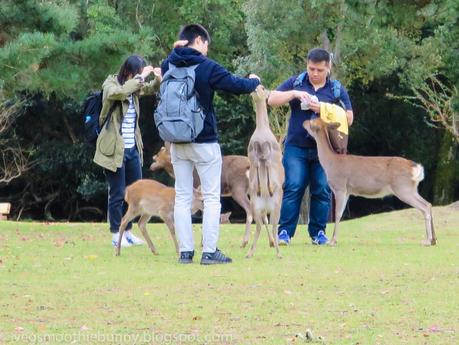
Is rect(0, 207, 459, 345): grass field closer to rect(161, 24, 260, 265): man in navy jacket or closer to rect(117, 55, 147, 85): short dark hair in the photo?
rect(161, 24, 260, 265): man in navy jacket

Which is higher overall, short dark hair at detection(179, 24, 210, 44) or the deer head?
short dark hair at detection(179, 24, 210, 44)

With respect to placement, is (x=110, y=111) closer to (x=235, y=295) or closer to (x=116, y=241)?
(x=116, y=241)

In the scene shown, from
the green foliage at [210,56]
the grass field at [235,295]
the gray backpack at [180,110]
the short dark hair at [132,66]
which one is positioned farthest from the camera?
the green foliage at [210,56]

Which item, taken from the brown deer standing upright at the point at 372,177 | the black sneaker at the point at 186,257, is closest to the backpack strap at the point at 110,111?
the brown deer standing upright at the point at 372,177

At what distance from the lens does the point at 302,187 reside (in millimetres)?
13328

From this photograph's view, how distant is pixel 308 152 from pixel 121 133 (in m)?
2.18

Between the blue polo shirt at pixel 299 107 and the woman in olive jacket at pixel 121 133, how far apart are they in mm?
1658

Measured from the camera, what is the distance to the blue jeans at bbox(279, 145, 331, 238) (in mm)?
13305

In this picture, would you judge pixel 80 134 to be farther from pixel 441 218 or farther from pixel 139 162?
pixel 139 162

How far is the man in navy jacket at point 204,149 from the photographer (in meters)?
10.6

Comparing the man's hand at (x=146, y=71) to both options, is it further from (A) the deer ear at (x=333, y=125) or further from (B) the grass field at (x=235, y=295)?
(A) the deer ear at (x=333, y=125)

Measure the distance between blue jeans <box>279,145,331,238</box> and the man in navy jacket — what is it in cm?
251

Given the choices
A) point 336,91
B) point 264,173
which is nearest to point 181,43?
point 264,173

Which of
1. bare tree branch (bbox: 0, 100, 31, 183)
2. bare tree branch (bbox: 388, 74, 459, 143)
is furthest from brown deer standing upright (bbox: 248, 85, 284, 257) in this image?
bare tree branch (bbox: 0, 100, 31, 183)
